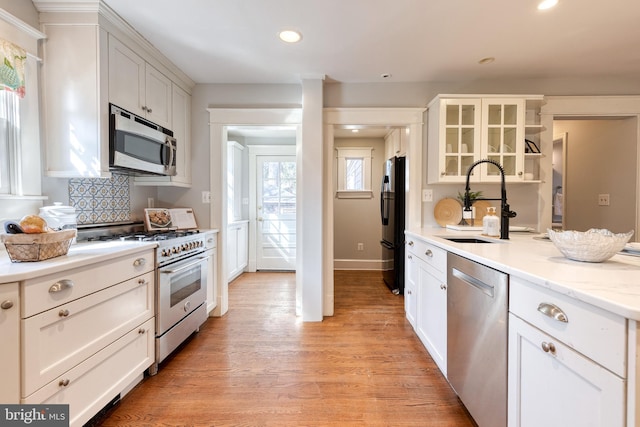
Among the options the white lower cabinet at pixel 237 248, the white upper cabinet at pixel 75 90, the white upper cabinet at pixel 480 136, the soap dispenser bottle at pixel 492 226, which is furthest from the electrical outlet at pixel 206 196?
the soap dispenser bottle at pixel 492 226

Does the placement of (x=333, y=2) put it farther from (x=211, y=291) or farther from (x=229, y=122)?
(x=211, y=291)

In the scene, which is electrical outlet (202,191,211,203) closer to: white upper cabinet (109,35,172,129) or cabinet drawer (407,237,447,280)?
white upper cabinet (109,35,172,129)

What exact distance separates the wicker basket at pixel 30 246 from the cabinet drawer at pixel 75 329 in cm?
25

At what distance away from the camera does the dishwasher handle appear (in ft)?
3.79

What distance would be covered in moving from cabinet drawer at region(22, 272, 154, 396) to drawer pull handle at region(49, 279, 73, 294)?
0.08 meters

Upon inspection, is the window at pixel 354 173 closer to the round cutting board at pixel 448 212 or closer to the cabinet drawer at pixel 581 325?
the round cutting board at pixel 448 212

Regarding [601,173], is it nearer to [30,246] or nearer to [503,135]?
[503,135]

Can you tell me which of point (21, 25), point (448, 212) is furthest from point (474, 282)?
point (21, 25)

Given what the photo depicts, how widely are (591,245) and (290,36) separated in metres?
2.08

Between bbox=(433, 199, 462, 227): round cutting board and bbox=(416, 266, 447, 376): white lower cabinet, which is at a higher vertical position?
bbox=(433, 199, 462, 227): round cutting board

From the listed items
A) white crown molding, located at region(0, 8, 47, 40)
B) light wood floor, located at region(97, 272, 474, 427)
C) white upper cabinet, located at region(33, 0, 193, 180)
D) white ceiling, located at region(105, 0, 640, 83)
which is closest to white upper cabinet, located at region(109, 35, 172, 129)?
white upper cabinet, located at region(33, 0, 193, 180)

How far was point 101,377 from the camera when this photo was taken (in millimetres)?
1338

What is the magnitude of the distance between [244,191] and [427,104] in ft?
9.72

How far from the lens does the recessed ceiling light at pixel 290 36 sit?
6.16ft
